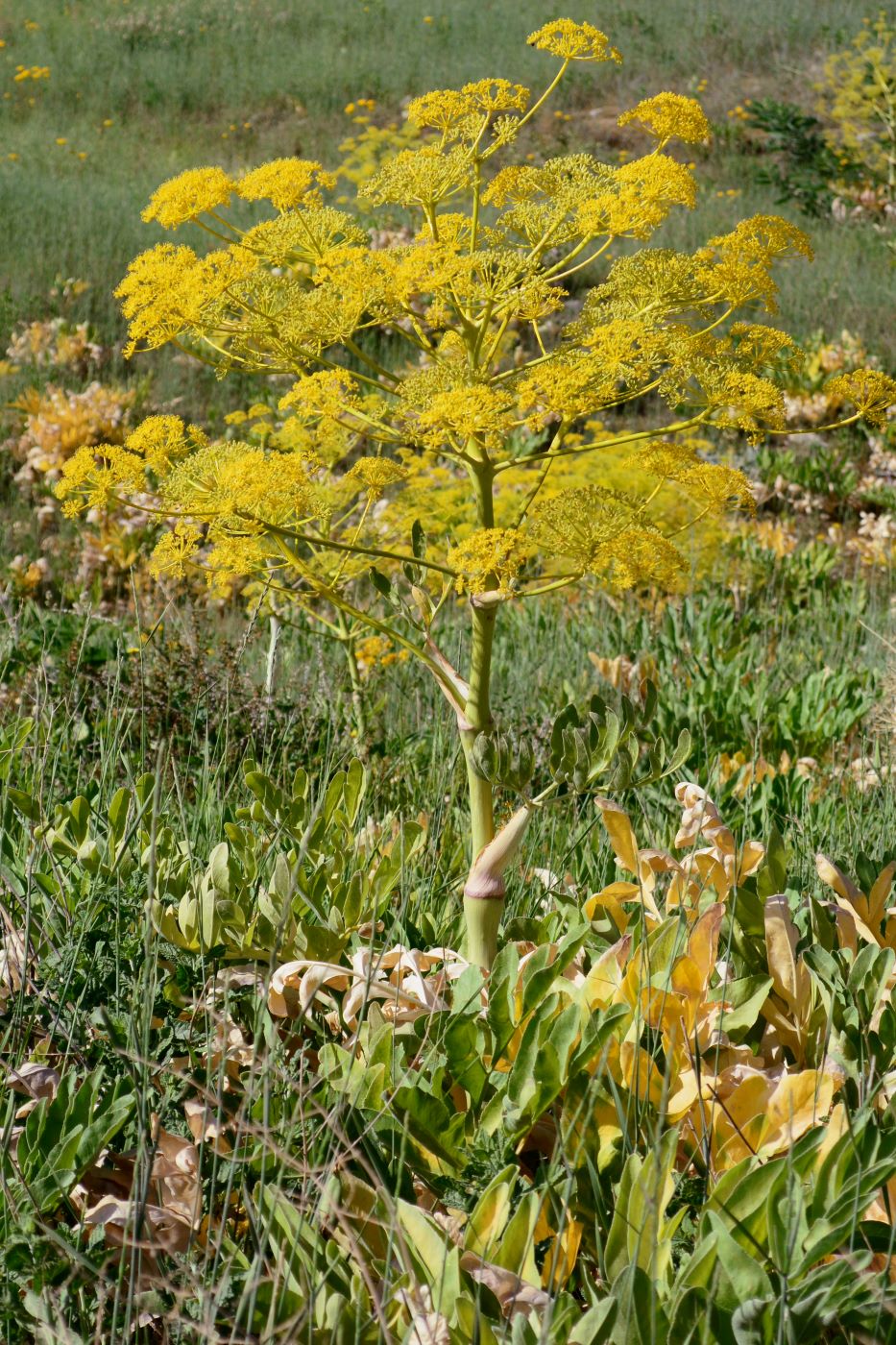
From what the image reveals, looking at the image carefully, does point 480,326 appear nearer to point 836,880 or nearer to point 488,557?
point 488,557

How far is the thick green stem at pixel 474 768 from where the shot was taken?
5.09 feet

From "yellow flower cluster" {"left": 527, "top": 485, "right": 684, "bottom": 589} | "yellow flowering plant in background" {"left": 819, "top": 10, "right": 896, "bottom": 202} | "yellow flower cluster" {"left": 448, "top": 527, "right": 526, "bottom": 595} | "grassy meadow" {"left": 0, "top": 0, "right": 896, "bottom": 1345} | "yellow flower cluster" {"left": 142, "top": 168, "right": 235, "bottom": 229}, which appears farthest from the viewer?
"yellow flowering plant in background" {"left": 819, "top": 10, "right": 896, "bottom": 202}

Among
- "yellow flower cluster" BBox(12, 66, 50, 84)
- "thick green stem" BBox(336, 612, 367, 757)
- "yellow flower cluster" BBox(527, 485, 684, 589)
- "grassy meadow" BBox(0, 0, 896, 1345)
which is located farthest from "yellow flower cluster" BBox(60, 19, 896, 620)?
"yellow flower cluster" BBox(12, 66, 50, 84)

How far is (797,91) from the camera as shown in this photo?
59.9ft

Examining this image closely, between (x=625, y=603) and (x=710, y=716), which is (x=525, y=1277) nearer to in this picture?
(x=710, y=716)

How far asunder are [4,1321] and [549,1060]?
1.81ft

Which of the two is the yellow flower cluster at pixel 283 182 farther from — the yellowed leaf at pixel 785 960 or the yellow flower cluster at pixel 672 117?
the yellowed leaf at pixel 785 960

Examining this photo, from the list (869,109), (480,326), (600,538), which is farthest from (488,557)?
(869,109)

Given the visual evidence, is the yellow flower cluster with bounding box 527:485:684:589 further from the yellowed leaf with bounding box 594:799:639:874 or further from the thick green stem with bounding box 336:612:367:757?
the thick green stem with bounding box 336:612:367:757


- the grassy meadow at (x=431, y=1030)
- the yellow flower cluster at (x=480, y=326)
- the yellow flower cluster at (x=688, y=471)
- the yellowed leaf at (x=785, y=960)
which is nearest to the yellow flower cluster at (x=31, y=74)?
the grassy meadow at (x=431, y=1030)

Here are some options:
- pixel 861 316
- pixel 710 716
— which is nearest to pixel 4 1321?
pixel 710 716

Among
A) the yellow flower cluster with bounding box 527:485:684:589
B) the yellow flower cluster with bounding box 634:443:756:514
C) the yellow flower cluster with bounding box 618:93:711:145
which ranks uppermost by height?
the yellow flower cluster with bounding box 618:93:711:145

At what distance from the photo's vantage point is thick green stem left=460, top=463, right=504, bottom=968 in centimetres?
155

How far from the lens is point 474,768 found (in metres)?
1.55
